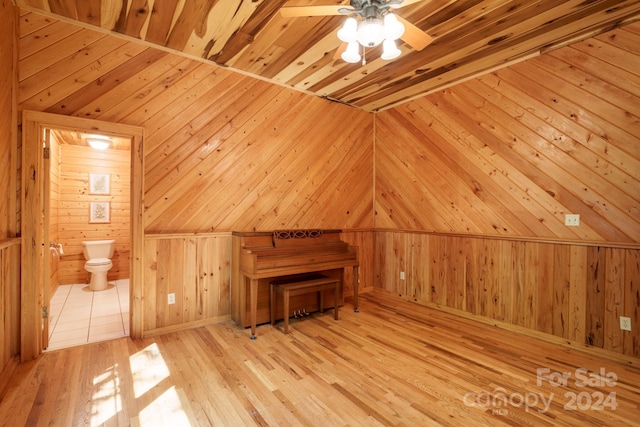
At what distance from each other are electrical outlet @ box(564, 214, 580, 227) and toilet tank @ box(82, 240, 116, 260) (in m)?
6.21

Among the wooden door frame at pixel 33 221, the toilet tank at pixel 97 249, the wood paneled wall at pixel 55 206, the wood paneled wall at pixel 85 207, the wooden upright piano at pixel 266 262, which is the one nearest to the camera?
the wooden door frame at pixel 33 221

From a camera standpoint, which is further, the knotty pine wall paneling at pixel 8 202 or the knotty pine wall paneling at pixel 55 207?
the knotty pine wall paneling at pixel 55 207

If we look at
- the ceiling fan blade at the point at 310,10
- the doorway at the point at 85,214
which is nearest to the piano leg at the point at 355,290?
the ceiling fan blade at the point at 310,10

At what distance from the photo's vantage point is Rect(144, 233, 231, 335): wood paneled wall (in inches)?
119

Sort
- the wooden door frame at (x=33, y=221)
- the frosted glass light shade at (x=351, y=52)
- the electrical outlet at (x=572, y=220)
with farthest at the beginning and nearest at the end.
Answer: the electrical outlet at (x=572, y=220) → the wooden door frame at (x=33, y=221) → the frosted glass light shade at (x=351, y=52)

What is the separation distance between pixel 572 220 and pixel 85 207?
6753mm

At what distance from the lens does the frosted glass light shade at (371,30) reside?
1.94 m

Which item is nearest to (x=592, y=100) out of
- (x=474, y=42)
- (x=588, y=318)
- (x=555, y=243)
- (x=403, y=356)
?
(x=474, y=42)

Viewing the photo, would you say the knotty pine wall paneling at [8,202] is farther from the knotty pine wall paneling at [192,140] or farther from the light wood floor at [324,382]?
the light wood floor at [324,382]

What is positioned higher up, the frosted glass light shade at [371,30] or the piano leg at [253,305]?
the frosted glass light shade at [371,30]

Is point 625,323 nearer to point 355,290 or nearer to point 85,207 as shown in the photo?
point 355,290

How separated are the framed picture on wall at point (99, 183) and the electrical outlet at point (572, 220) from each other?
21.5ft

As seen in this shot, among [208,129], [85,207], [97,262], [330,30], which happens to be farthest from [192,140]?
[85,207]

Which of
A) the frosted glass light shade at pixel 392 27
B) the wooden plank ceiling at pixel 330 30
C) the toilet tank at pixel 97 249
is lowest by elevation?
the toilet tank at pixel 97 249
